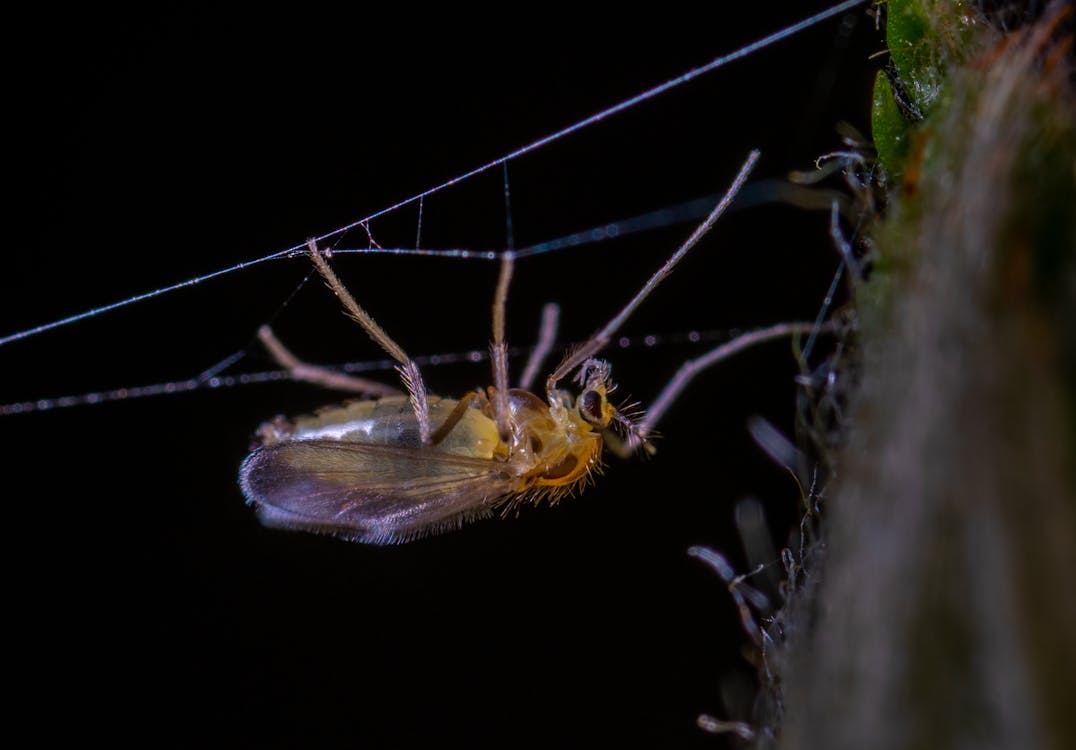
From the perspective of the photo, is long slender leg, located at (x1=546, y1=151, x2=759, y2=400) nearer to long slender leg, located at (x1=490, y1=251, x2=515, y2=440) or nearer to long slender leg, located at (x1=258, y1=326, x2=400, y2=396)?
long slender leg, located at (x1=490, y1=251, x2=515, y2=440)

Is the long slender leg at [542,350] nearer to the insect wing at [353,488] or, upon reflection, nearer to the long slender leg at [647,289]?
the long slender leg at [647,289]

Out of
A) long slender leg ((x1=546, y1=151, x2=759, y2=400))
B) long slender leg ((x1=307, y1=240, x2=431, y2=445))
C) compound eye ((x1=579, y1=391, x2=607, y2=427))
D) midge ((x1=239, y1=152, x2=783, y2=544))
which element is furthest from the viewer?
compound eye ((x1=579, y1=391, x2=607, y2=427))

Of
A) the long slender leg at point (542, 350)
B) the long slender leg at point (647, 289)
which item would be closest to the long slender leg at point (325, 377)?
the long slender leg at point (542, 350)

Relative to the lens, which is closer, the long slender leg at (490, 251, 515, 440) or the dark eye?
the long slender leg at (490, 251, 515, 440)

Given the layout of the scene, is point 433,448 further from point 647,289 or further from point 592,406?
point 647,289

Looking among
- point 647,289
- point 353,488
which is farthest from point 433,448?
point 647,289

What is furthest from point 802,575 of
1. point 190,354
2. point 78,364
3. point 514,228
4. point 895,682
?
point 78,364

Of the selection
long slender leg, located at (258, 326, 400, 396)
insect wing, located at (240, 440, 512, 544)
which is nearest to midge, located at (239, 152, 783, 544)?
insect wing, located at (240, 440, 512, 544)
